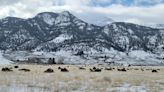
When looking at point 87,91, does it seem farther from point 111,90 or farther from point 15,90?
point 15,90

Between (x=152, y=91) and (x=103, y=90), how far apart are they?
3.63 metres

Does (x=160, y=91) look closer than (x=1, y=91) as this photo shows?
No

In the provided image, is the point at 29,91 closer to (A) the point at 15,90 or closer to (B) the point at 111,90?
(A) the point at 15,90

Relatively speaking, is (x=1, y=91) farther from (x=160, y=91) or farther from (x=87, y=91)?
(x=160, y=91)

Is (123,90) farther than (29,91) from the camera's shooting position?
Yes

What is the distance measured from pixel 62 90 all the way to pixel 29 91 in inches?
94.7

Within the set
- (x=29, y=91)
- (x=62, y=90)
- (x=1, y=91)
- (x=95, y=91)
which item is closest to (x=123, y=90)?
(x=95, y=91)

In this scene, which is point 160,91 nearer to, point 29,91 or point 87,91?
point 87,91

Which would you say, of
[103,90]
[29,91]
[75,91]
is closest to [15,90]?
[29,91]

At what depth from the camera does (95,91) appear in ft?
80.1

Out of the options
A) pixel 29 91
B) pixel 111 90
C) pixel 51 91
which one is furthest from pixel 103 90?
pixel 29 91

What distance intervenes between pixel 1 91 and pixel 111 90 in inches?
317

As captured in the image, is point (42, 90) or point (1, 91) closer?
point (1, 91)

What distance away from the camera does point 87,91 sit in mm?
24438
